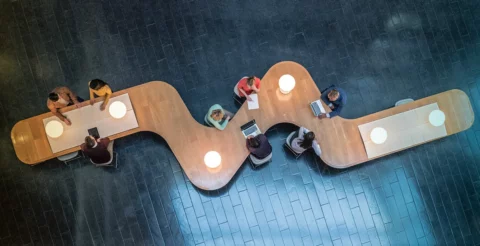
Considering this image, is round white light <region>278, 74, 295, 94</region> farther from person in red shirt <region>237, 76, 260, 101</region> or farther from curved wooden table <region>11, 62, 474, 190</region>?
person in red shirt <region>237, 76, 260, 101</region>

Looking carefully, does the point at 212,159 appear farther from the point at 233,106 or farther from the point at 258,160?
the point at 233,106

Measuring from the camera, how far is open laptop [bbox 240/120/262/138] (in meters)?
5.53

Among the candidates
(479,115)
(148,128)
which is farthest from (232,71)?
(479,115)

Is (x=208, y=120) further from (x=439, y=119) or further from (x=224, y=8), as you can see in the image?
(x=439, y=119)

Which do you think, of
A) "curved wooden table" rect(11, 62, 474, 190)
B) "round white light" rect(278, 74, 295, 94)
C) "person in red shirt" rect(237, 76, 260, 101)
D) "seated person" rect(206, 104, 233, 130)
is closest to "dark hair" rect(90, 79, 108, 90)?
"curved wooden table" rect(11, 62, 474, 190)

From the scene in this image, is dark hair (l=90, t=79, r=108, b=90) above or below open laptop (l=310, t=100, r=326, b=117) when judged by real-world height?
above

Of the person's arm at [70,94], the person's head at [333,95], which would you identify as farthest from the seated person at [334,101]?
the person's arm at [70,94]

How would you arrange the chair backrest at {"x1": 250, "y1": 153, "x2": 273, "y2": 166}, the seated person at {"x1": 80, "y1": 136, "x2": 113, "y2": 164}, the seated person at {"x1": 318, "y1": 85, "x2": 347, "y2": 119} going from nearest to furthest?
the seated person at {"x1": 80, "y1": 136, "x2": 113, "y2": 164}, the seated person at {"x1": 318, "y1": 85, "x2": 347, "y2": 119}, the chair backrest at {"x1": 250, "y1": 153, "x2": 273, "y2": 166}

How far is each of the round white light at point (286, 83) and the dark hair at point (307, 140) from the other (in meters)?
0.70

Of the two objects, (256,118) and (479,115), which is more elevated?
(256,118)

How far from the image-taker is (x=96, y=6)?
654cm

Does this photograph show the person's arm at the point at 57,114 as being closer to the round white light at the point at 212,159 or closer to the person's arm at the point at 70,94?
the person's arm at the point at 70,94

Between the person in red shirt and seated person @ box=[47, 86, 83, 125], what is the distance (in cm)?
226

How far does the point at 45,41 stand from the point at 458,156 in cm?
692
